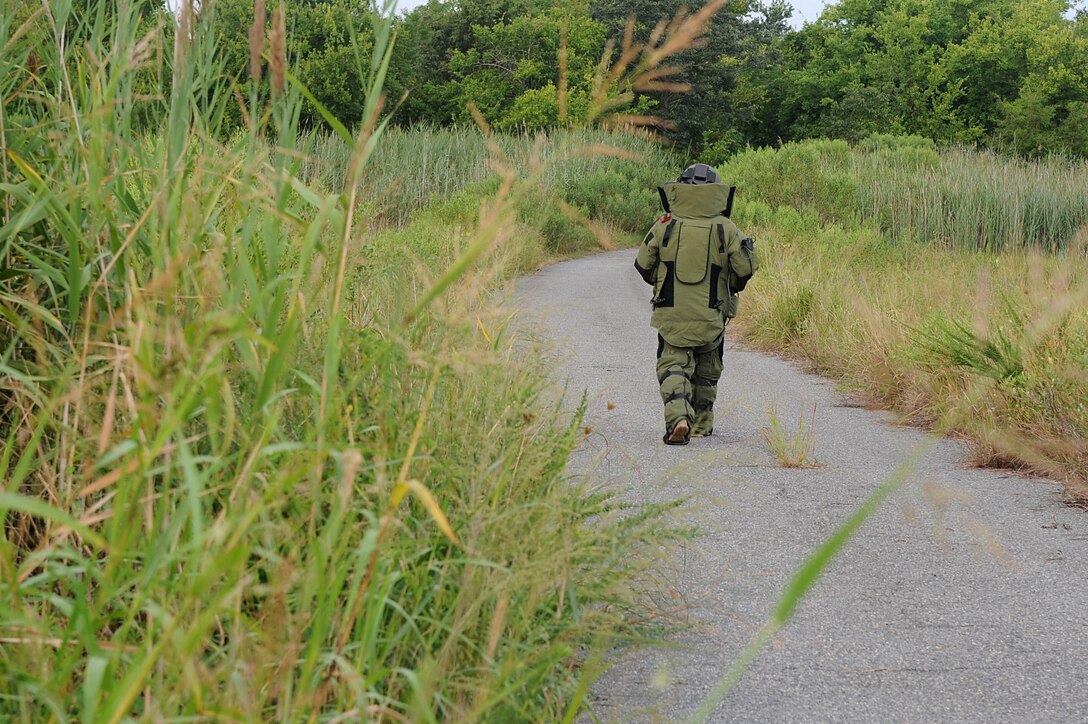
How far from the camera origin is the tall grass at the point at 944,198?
58.1 ft

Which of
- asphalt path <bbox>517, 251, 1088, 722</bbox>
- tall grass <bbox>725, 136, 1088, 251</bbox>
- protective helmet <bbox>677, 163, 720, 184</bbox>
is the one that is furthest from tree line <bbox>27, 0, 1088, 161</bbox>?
asphalt path <bbox>517, 251, 1088, 722</bbox>

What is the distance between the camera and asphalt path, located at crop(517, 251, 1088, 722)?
300cm

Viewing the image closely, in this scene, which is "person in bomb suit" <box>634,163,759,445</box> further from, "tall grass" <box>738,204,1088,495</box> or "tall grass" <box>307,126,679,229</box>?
"tall grass" <box>307,126,679,229</box>

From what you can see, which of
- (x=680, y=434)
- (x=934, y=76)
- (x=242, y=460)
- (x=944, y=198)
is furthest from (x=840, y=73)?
(x=242, y=460)

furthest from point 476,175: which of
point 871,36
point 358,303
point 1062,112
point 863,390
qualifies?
point 871,36

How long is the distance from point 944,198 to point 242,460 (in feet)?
57.4

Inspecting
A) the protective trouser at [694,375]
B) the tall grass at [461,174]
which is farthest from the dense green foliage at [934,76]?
the protective trouser at [694,375]

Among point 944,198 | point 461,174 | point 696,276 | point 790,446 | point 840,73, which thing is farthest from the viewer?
point 840,73

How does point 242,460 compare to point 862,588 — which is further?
point 862,588

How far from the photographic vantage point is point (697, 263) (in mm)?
6887

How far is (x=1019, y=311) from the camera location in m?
7.43

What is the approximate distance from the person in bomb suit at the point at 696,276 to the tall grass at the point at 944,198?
1013 cm

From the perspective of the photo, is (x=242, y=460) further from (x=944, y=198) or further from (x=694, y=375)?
(x=944, y=198)

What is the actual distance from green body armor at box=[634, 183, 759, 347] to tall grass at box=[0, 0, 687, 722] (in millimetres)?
3400
